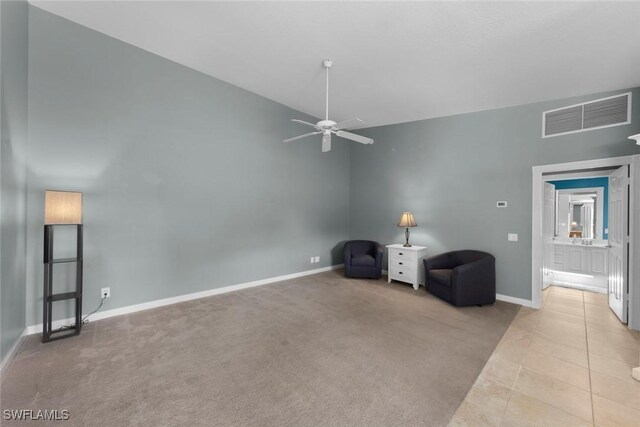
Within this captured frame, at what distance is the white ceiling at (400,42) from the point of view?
2404mm

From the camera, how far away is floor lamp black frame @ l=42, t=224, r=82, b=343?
250 centimetres

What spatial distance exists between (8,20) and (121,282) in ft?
8.78

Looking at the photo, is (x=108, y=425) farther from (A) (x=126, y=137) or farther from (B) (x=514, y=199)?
(B) (x=514, y=199)

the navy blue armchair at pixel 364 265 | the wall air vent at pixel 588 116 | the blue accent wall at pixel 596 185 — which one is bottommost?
the navy blue armchair at pixel 364 265

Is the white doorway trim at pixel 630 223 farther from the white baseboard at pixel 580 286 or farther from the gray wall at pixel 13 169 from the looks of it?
the gray wall at pixel 13 169

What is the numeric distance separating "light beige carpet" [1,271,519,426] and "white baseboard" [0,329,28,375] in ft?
0.17

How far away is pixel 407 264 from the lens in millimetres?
4801

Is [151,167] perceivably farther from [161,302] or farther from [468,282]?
[468,282]

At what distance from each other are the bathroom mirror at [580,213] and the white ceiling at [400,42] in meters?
2.80

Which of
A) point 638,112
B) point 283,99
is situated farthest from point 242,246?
point 638,112

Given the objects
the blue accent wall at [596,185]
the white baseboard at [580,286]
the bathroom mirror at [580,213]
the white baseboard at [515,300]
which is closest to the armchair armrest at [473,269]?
the white baseboard at [515,300]

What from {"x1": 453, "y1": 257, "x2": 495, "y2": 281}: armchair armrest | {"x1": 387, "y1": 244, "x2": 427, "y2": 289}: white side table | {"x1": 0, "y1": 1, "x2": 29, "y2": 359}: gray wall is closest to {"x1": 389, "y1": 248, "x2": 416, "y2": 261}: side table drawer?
{"x1": 387, "y1": 244, "x2": 427, "y2": 289}: white side table

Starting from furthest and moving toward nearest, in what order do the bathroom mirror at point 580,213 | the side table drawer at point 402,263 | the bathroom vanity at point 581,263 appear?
the bathroom mirror at point 580,213, the bathroom vanity at point 581,263, the side table drawer at point 402,263

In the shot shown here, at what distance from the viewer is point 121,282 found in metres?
3.18
